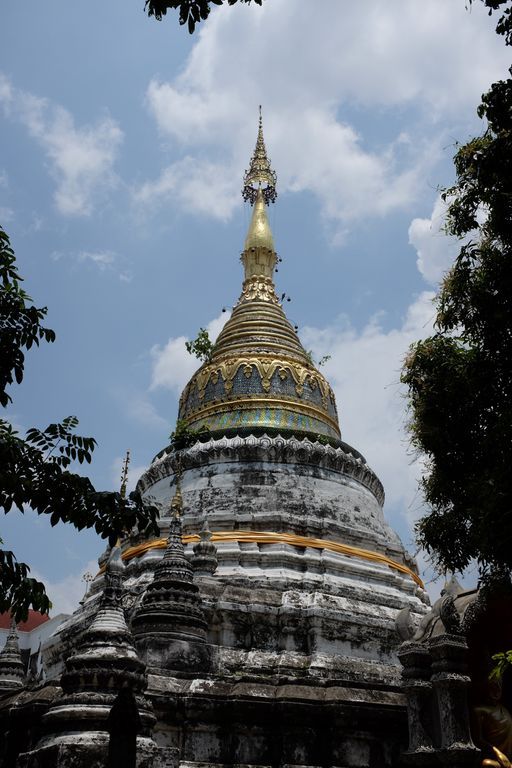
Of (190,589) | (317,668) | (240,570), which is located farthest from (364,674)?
(240,570)

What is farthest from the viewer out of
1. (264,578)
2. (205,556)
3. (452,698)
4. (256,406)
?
(256,406)

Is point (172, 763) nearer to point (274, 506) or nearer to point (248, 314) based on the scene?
point (274, 506)

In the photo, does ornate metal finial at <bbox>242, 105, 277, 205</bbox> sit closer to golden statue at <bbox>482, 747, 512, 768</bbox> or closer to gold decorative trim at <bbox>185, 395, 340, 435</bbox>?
gold decorative trim at <bbox>185, 395, 340, 435</bbox>

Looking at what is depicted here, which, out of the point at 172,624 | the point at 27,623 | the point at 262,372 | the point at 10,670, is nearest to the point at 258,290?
the point at 262,372

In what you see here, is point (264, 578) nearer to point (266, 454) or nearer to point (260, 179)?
point (266, 454)

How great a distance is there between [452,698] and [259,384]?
1303cm

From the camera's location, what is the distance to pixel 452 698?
32.8 feet

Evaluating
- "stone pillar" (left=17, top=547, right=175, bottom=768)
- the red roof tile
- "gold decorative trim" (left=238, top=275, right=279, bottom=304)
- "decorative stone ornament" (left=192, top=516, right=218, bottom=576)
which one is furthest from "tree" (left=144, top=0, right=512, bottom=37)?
the red roof tile

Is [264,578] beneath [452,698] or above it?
above

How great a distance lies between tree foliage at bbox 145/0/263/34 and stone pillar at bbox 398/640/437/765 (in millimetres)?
8492

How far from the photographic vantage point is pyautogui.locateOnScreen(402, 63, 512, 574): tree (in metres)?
7.91

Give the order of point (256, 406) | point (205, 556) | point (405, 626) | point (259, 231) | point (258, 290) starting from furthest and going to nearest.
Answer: point (259, 231), point (258, 290), point (256, 406), point (205, 556), point (405, 626)

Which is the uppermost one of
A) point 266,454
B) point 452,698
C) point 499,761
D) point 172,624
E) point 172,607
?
point 266,454

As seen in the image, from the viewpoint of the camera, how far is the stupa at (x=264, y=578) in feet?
37.5
